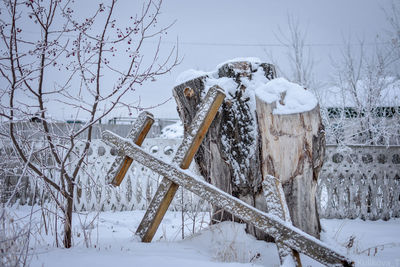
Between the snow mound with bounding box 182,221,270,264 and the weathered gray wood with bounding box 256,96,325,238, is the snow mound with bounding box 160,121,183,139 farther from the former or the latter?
the weathered gray wood with bounding box 256,96,325,238

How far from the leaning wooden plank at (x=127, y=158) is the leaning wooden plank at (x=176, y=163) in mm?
364

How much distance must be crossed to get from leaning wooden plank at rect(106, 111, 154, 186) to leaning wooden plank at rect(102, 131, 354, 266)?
8cm

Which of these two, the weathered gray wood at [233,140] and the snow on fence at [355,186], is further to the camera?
the snow on fence at [355,186]

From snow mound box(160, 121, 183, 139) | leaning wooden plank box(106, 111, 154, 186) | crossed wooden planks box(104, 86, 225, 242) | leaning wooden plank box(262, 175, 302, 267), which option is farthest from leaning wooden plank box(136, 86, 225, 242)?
snow mound box(160, 121, 183, 139)

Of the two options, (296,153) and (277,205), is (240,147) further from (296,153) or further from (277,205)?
(277,205)

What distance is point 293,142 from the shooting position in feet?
8.09

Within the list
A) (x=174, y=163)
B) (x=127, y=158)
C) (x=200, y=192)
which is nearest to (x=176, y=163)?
(x=174, y=163)

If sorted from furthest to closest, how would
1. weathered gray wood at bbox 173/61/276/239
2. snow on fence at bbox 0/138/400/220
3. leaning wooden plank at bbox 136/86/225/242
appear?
snow on fence at bbox 0/138/400/220, weathered gray wood at bbox 173/61/276/239, leaning wooden plank at bbox 136/86/225/242

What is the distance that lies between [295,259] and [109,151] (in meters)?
4.69

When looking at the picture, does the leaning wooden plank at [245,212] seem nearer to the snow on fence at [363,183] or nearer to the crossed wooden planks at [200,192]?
the crossed wooden planks at [200,192]

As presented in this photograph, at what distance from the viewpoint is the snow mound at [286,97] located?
97.0 inches

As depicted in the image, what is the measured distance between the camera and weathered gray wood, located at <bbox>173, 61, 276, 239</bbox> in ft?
9.23

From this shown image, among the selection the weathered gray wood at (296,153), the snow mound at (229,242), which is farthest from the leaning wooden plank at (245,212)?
the weathered gray wood at (296,153)

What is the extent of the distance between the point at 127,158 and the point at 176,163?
0.46 m
